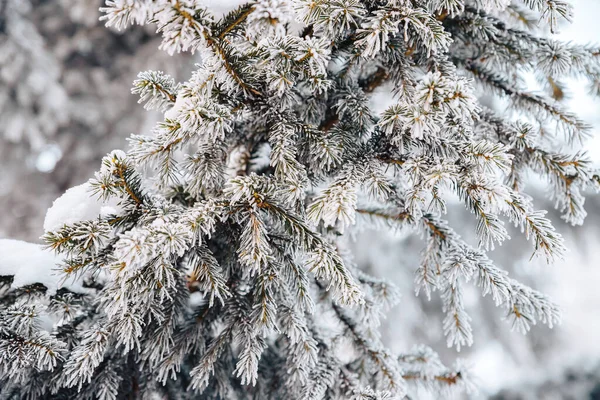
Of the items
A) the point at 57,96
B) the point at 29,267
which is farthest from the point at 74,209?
the point at 57,96

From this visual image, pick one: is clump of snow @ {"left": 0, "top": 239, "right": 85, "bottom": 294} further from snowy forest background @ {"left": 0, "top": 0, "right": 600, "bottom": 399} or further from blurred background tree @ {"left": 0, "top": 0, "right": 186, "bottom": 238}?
blurred background tree @ {"left": 0, "top": 0, "right": 186, "bottom": 238}

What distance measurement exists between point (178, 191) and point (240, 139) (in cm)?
20

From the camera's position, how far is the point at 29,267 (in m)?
0.84

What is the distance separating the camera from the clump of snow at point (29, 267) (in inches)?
32.7

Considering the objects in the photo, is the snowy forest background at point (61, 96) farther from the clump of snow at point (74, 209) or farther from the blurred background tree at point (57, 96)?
the clump of snow at point (74, 209)

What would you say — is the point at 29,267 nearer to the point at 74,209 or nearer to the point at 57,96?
the point at 74,209

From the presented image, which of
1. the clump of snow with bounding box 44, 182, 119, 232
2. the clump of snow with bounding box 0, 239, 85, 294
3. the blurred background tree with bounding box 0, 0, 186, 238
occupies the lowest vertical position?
the clump of snow with bounding box 0, 239, 85, 294

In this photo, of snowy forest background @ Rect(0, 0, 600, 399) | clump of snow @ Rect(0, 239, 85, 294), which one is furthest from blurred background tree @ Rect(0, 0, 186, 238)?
clump of snow @ Rect(0, 239, 85, 294)

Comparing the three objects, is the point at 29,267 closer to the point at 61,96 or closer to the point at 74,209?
the point at 74,209

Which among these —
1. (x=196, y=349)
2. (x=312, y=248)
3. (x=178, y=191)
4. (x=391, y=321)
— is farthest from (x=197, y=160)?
(x=391, y=321)

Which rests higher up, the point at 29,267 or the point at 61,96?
the point at 61,96

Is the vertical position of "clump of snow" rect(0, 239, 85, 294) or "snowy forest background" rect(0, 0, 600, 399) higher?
"snowy forest background" rect(0, 0, 600, 399)

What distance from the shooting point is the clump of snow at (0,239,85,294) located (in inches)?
32.7

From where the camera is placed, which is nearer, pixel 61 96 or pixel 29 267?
pixel 29 267
